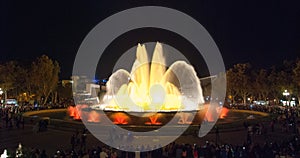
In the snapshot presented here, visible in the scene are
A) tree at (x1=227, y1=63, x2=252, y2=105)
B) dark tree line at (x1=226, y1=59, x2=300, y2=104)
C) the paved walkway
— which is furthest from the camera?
tree at (x1=227, y1=63, x2=252, y2=105)

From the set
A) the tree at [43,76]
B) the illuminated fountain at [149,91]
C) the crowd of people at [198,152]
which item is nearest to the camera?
the crowd of people at [198,152]

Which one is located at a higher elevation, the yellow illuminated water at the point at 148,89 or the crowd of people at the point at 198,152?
the yellow illuminated water at the point at 148,89

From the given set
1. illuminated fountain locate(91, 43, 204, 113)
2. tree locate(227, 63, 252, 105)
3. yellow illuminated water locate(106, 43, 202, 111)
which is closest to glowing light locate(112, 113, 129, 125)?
illuminated fountain locate(91, 43, 204, 113)

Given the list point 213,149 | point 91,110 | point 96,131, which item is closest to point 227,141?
point 213,149

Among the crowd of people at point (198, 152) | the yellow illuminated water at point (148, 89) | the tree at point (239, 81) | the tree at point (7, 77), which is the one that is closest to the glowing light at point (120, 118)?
the yellow illuminated water at point (148, 89)

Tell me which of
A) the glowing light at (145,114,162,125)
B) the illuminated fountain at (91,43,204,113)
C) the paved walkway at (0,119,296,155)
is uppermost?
the illuminated fountain at (91,43,204,113)

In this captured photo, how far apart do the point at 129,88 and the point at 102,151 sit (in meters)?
23.8

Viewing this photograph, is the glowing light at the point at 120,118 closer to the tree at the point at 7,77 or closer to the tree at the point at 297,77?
the tree at the point at 7,77

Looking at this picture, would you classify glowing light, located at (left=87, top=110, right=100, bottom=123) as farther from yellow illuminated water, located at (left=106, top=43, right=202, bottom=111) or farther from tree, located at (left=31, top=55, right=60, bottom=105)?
tree, located at (left=31, top=55, right=60, bottom=105)

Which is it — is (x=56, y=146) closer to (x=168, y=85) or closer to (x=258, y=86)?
(x=168, y=85)

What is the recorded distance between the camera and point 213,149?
58.3ft

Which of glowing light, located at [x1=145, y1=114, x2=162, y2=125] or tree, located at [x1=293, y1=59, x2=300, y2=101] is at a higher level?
tree, located at [x1=293, y1=59, x2=300, y2=101]

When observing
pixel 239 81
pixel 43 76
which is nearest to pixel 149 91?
pixel 43 76

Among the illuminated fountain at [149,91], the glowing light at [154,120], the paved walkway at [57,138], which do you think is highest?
the illuminated fountain at [149,91]
